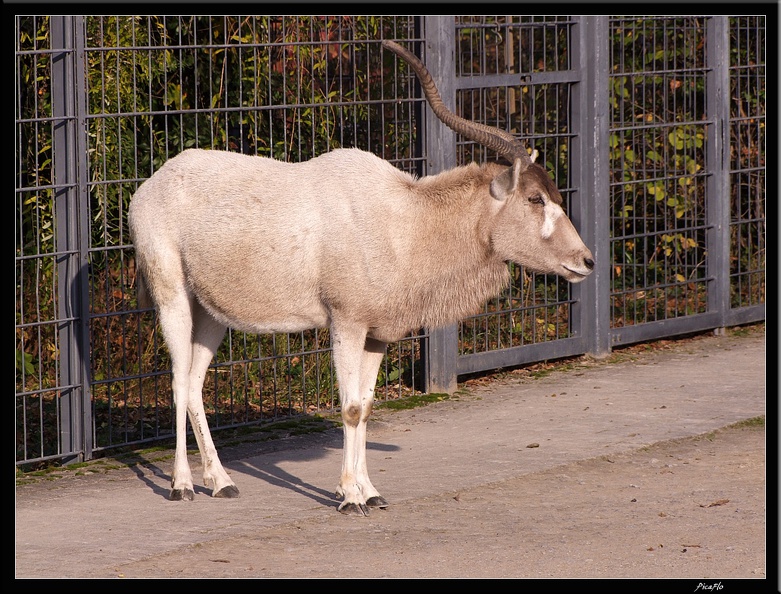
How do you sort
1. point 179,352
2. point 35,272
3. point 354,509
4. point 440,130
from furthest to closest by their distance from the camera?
point 440,130, point 35,272, point 179,352, point 354,509

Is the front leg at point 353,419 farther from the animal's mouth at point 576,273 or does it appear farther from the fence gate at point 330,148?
the fence gate at point 330,148

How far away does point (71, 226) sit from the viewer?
784cm

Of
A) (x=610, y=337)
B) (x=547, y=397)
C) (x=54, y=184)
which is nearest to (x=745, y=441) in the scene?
(x=547, y=397)

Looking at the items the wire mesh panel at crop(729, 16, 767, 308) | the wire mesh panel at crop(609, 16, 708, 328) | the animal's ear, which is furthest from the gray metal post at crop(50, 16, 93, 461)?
the wire mesh panel at crop(729, 16, 767, 308)

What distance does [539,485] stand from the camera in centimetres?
735

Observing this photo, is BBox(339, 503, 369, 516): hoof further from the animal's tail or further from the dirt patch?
the animal's tail

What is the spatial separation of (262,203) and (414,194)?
80 centimetres

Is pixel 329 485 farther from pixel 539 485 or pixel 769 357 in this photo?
pixel 769 357

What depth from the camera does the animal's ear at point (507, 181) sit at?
6.77 metres

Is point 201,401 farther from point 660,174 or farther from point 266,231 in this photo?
point 660,174

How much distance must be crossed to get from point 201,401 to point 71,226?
1.34 meters

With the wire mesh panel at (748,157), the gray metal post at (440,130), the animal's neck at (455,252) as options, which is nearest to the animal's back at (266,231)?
the animal's neck at (455,252)

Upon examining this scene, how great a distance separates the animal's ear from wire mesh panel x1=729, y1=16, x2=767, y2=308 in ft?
17.9

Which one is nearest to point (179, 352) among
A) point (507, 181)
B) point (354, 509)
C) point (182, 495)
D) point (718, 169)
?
point (182, 495)
